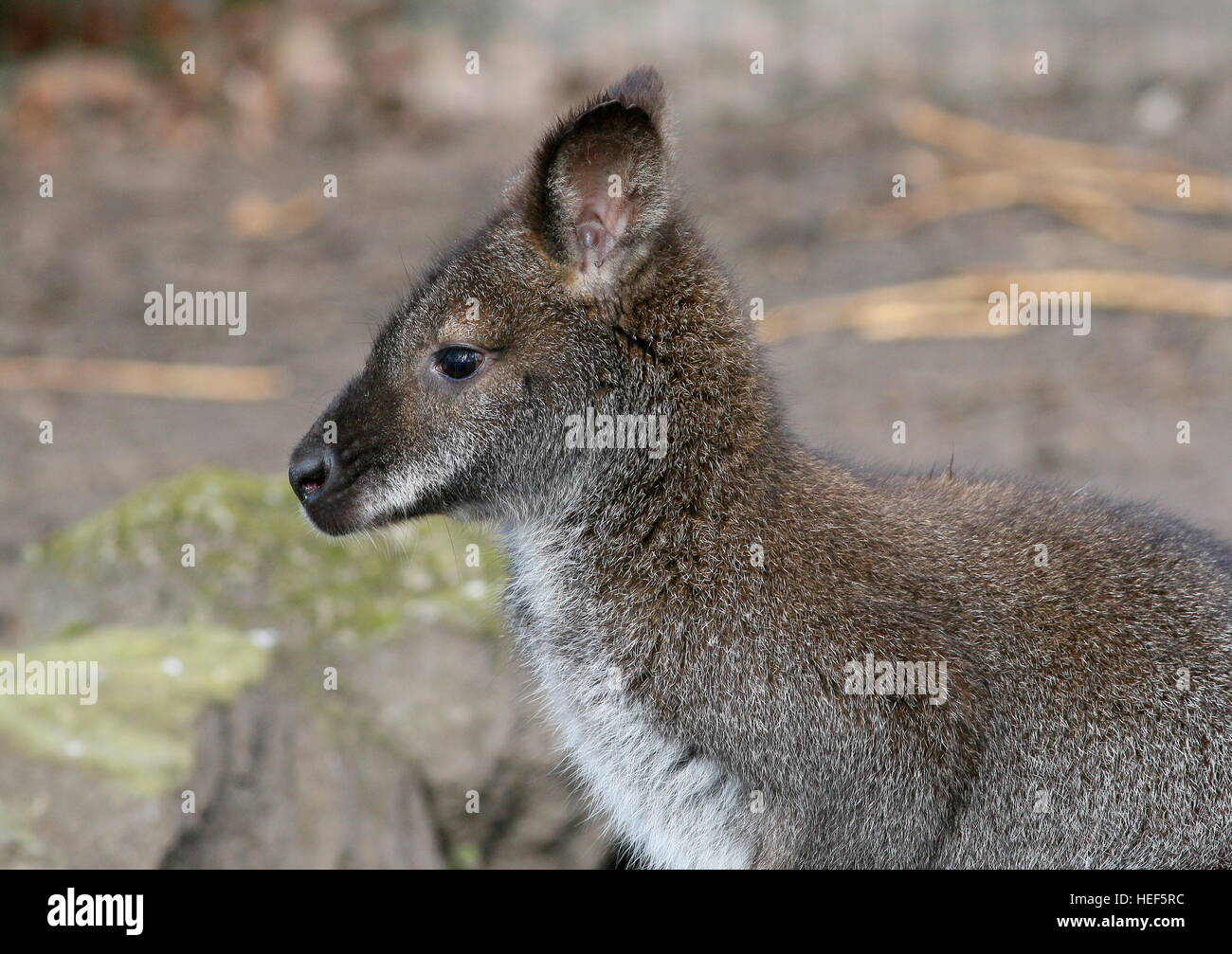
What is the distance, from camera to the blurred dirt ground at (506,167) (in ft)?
31.7

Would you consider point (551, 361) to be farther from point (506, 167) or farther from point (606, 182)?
point (506, 167)

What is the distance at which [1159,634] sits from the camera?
452cm

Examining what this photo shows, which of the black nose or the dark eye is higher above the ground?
the dark eye

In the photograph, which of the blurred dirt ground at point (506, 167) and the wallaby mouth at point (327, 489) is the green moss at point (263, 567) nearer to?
the wallaby mouth at point (327, 489)

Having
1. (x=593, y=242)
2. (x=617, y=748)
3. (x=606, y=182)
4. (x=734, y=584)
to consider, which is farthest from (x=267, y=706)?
(x=606, y=182)

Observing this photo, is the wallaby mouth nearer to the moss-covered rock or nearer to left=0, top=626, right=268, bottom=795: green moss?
the moss-covered rock

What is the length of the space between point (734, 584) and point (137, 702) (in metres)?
2.24

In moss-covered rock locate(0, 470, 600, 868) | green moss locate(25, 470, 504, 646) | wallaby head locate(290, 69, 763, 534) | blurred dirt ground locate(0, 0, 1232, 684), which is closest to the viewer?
wallaby head locate(290, 69, 763, 534)

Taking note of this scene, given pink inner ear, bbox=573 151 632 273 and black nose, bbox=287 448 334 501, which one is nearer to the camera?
pink inner ear, bbox=573 151 632 273

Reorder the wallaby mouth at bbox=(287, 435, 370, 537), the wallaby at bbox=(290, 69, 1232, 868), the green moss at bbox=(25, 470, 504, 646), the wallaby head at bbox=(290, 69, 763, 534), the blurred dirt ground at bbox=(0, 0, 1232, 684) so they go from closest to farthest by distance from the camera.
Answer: the wallaby at bbox=(290, 69, 1232, 868), the wallaby head at bbox=(290, 69, 763, 534), the wallaby mouth at bbox=(287, 435, 370, 537), the green moss at bbox=(25, 470, 504, 646), the blurred dirt ground at bbox=(0, 0, 1232, 684)

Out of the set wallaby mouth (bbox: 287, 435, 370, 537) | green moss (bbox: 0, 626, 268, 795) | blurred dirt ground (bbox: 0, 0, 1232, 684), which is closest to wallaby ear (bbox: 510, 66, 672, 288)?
wallaby mouth (bbox: 287, 435, 370, 537)

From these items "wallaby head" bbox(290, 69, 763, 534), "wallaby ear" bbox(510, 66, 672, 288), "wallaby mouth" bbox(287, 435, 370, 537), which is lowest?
"wallaby mouth" bbox(287, 435, 370, 537)

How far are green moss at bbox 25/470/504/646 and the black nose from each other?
1.51m

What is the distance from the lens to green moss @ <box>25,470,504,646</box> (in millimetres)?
6324
